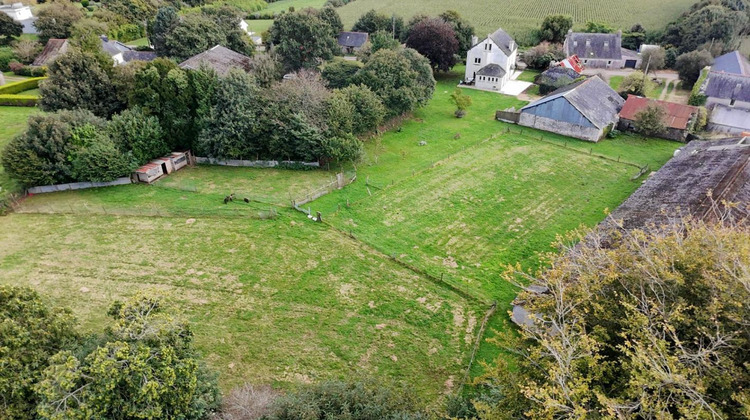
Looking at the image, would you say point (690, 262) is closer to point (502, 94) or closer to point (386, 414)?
point (386, 414)

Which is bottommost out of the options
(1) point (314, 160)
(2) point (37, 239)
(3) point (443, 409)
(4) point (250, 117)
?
(3) point (443, 409)

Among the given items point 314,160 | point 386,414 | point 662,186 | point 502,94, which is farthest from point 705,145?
point 386,414

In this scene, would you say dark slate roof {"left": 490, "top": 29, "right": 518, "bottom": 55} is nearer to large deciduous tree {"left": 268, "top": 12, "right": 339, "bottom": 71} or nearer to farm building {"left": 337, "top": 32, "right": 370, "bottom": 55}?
large deciduous tree {"left": 268, "top": 12, "right": 339, "bottom": 71}

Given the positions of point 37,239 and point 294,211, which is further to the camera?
point 294,211

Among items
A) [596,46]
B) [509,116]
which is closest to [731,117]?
[509,116]

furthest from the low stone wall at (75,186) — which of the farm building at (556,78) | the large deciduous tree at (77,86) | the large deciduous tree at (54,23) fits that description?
the large deciduous tree at (54,23)

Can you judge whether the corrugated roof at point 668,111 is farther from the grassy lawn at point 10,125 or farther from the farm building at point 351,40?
the grassy lawn at point 10,125
